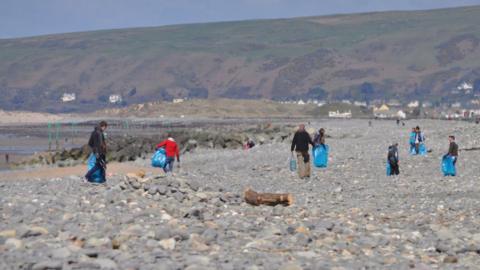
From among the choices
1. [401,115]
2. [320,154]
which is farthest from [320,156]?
[401,115]

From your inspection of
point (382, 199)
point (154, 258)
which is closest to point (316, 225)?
point (154, 258)

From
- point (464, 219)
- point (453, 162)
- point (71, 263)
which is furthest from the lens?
point (453, 162)

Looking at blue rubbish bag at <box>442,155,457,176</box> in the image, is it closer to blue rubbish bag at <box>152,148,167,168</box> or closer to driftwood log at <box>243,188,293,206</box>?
blue rubbish bag at <box>152,148,167,168</box>

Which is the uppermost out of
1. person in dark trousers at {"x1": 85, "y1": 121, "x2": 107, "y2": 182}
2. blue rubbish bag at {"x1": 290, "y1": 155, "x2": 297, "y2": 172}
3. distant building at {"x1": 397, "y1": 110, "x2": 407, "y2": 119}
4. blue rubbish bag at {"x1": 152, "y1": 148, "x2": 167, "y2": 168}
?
person in dark trousers at {"x1": 85, "y1": 121, "x2": 107, "y2": 182}

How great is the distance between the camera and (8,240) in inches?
407

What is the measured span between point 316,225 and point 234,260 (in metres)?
3.08

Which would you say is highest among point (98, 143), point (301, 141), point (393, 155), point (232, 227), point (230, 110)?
point (98, 143)

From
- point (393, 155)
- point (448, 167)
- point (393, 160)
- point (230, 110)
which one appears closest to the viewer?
point (448, 167)

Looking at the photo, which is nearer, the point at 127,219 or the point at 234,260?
the point at 234,260

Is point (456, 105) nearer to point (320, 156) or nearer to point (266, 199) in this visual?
point (320, 156)

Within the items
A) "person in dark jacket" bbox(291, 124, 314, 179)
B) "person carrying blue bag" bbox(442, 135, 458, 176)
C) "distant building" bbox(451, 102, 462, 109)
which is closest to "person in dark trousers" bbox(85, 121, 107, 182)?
"person in dark jacket" bbox(291, 124, 314, 179)

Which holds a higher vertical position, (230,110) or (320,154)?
(320,154)

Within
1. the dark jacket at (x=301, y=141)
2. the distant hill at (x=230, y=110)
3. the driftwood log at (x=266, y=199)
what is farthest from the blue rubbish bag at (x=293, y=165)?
the distant hill at (x=230, y=110)

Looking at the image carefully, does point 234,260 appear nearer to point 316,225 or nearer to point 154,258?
point 154,258
